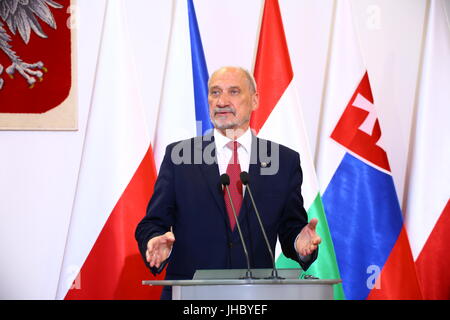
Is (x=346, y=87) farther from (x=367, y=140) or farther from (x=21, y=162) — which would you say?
(x=21, y=162)

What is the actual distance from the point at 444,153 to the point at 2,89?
2.66m

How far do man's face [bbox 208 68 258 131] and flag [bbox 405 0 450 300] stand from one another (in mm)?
1579

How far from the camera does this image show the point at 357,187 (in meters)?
3.83

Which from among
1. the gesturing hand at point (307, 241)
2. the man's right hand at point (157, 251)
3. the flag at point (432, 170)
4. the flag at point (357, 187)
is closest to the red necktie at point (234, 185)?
the gesturing hand at point (307, 241)

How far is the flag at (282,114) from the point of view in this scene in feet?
12.1

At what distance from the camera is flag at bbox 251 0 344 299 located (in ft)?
12.1

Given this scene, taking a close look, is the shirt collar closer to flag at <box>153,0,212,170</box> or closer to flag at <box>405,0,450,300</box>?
flag at <box>153,0,212,170</box>

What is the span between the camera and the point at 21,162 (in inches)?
157

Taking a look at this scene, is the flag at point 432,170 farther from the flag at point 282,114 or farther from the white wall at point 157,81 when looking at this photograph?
the flag at point 282,114

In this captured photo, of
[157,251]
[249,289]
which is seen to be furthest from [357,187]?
[249,289]

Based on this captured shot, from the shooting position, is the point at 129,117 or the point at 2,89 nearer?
the point at 129,117

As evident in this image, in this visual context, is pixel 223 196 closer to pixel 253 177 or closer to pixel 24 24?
pixel 253 177

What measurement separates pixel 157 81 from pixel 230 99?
54.5 inches
